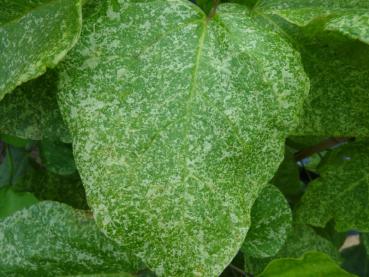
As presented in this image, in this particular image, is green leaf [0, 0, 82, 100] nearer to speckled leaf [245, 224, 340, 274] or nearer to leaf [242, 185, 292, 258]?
leaf [242, 185, 292, 258]

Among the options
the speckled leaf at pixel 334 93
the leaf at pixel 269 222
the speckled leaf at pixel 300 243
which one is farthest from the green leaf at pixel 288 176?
the speckled leaf at pixel 334 93

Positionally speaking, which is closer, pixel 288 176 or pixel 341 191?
pixel 341 191

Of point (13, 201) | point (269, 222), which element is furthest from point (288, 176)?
point (13, 201)

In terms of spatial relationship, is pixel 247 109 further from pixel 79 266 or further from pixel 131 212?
pixel 79 266

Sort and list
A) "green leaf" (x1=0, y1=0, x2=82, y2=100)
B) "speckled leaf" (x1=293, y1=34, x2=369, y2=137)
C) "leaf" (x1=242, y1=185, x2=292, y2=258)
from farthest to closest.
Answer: "leaf" (x1=242, y1=185, x2=292, y2=258)
"speckled leaf" (x1=293, y1=34, x2=369, y2=137)
"green leaf" (x1=0, y1=0, x2=82, y2=100)

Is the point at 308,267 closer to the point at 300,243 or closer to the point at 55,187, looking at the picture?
the point at 300,243

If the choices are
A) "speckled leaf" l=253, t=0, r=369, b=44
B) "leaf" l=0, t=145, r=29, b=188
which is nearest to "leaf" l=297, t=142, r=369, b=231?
"speckled leaf" l=253, t=0, r=369, b=44
